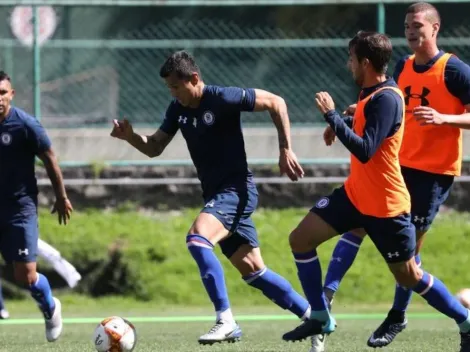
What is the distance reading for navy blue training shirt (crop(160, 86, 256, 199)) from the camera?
26.2 ft

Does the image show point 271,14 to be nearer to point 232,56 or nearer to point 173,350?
point 232,56

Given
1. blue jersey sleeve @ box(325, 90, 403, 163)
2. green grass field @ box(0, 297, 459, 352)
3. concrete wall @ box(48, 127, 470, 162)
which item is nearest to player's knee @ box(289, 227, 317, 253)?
blue jersey sleeve @ box(325, 90, 403, 163)

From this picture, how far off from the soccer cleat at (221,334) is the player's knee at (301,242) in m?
0.63

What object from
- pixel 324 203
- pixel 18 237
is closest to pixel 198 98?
pixel 324 203

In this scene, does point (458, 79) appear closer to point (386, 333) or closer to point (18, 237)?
point (386, 333)

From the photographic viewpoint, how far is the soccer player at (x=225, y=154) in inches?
308

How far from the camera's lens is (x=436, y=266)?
12891 millimetres

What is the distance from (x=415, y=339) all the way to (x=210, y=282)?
199cm

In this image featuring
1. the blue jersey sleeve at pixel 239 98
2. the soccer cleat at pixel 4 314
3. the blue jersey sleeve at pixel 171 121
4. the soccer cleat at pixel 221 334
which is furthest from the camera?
the soccer cleat at pixel 4 314

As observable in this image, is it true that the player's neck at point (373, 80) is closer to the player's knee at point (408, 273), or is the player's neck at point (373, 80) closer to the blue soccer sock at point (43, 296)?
the player's knee at point (408, 273)

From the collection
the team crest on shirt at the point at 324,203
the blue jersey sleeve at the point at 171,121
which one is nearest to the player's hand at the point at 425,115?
the team crest on shirt at the point at 324,203

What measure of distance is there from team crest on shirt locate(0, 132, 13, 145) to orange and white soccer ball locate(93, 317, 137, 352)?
2.22m

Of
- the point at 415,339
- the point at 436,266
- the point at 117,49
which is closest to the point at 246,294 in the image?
the point at 436,266

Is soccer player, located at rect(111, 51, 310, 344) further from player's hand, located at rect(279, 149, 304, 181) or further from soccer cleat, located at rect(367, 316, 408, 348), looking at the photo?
soccer cleat, located at rect(367, 316, 408, 348)
